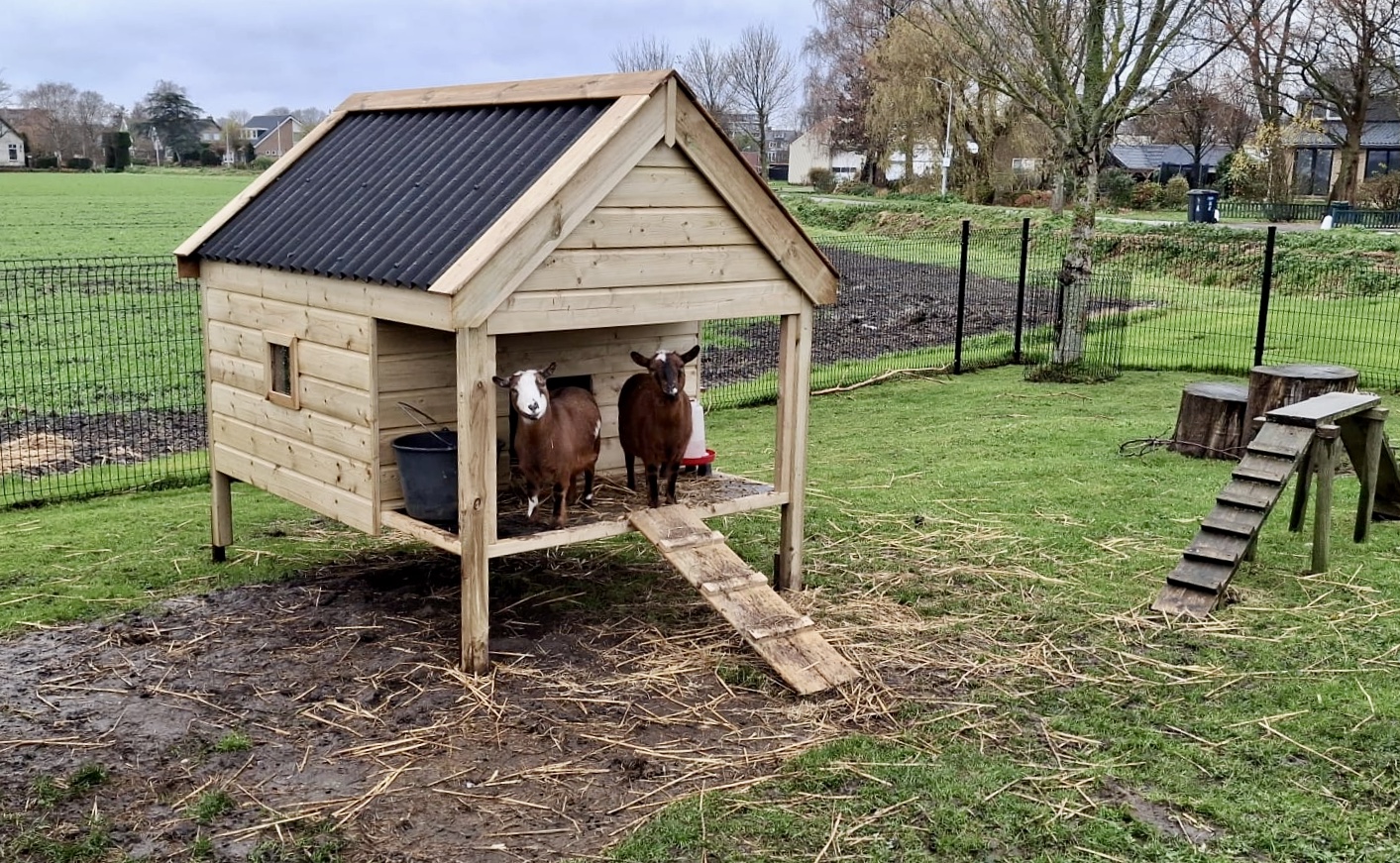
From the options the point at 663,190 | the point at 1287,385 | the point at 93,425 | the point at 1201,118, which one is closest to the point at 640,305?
the point at 663,190

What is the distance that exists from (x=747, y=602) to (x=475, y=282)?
220 cm

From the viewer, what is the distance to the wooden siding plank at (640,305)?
20.0 feet

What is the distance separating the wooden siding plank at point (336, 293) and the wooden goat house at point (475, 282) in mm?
15

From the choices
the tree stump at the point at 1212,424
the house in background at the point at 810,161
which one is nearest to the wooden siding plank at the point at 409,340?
the tree stump at the point at 1212,424

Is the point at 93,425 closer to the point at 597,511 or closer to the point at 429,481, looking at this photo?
the point at 429,481

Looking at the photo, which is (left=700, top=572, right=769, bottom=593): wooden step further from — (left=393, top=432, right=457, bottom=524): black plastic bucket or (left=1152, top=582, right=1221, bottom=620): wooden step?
(left=1152, top=582, right=1221, bottom=620): wooden step

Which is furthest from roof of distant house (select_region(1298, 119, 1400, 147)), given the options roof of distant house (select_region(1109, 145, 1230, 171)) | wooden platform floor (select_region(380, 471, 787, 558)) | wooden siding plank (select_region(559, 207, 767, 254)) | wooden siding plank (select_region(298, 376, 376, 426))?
wooden siding plank (select_region(298, 376, 376, 426))

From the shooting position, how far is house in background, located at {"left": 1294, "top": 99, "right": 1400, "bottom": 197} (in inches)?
2014

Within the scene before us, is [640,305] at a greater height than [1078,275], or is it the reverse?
[640,305]

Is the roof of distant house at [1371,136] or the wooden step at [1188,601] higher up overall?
the roof of distant house at [1371,136]

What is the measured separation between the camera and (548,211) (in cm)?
596

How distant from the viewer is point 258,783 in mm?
5176

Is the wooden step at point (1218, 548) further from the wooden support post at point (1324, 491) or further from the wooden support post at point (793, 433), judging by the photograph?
the wooden support post at point (793, 433)

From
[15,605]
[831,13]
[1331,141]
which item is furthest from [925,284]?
[831,13]
